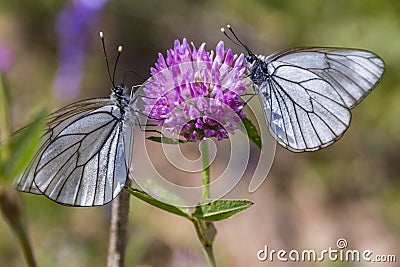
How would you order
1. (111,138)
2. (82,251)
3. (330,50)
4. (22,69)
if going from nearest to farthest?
(111,138)
(330,50)
(82,251)
(22,69)

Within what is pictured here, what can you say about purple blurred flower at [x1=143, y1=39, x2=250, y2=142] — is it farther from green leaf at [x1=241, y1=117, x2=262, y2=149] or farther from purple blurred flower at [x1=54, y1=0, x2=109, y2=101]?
purple blurred flower at [x1=54, y1=0, x2=109, y2=101]

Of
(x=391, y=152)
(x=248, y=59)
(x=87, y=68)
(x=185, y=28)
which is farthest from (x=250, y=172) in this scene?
(x=248, y=59)

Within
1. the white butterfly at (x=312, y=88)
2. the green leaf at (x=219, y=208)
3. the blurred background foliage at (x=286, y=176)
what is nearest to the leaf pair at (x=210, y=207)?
the green leaf at (x=219, y=208)

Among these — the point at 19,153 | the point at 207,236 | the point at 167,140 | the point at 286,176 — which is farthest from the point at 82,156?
the point at 286,176

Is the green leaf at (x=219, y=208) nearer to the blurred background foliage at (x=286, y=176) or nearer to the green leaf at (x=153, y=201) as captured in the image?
the green leaf at (x=153, y=201)

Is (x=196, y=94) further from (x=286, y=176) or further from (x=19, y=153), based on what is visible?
(x=286, y=176)

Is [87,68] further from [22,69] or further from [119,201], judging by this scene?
[119,201]
